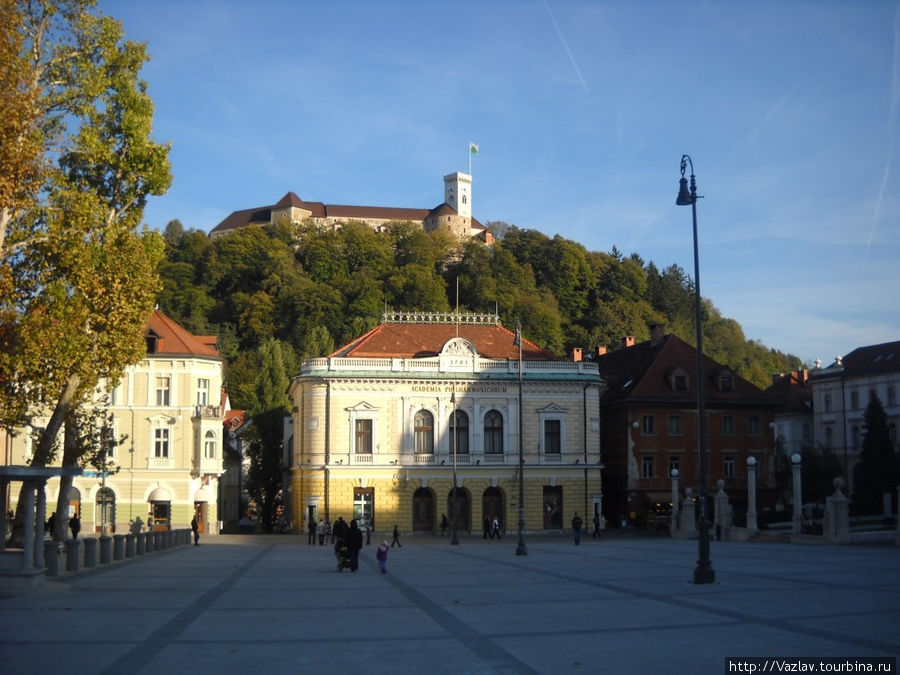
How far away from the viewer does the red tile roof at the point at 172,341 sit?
188ft

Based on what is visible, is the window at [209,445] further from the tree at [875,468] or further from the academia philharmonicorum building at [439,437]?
the tree at [875,468]

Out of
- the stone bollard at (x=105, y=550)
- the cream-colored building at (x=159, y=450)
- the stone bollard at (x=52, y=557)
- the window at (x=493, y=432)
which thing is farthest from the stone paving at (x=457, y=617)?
the window at (x=493, y=432)

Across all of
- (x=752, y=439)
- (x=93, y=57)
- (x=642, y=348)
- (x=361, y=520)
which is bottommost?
(x=361, y=520)

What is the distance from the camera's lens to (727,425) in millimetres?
62250

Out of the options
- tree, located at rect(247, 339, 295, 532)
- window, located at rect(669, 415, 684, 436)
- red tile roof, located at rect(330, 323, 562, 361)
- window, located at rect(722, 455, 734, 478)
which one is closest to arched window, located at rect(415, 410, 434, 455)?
red tile roof, located at rect(330, 323, 562, 361)

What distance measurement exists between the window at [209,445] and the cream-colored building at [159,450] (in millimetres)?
52

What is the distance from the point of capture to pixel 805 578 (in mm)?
24469

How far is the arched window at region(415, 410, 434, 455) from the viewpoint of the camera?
56.9 m

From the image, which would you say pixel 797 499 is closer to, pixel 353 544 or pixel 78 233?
pixel 353 544

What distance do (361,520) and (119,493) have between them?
44.9 ft

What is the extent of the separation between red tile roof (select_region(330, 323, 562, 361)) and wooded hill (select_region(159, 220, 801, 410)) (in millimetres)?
41427

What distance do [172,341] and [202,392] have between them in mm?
3459

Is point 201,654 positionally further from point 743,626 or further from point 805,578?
point 805,578

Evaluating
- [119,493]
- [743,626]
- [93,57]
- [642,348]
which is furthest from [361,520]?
[743,626]
